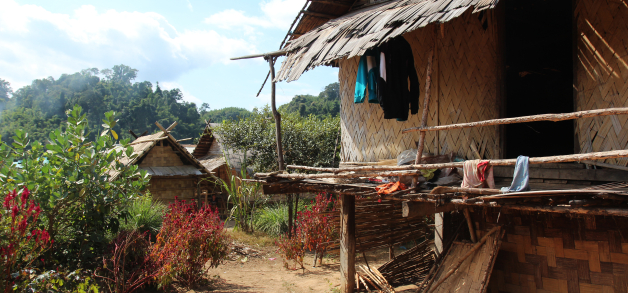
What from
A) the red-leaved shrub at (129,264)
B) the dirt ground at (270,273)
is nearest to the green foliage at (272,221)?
the dirt ground at (270,273)

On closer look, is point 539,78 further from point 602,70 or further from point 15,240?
point 15,240

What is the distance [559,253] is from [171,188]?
10.8 metres

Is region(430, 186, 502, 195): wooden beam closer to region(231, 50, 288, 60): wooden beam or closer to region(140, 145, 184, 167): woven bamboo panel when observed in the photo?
region(231, 50, 288, 60): wooden beam

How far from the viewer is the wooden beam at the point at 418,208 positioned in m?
3.87

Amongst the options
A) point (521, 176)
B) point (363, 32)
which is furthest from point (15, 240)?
point (521, 176)

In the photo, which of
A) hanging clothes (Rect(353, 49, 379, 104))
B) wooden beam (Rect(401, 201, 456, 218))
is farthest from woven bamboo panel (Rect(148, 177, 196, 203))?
wooden beam (Rect(401, 201, 456, 218))

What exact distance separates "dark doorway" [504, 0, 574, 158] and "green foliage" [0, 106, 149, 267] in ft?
19.3

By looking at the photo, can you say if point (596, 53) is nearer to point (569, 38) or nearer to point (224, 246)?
point (569, 38)

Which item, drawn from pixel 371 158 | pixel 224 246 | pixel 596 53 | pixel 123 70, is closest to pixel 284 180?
pixel 371 158

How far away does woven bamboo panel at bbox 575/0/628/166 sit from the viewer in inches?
134

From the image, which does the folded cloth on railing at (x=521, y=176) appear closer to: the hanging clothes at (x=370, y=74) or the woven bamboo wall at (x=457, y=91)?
the woven bamboo wall at (x=457, y=91)

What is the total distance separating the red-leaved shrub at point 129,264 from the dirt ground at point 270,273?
1.31m

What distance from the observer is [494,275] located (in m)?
4.65

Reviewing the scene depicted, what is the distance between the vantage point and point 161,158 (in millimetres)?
11758
